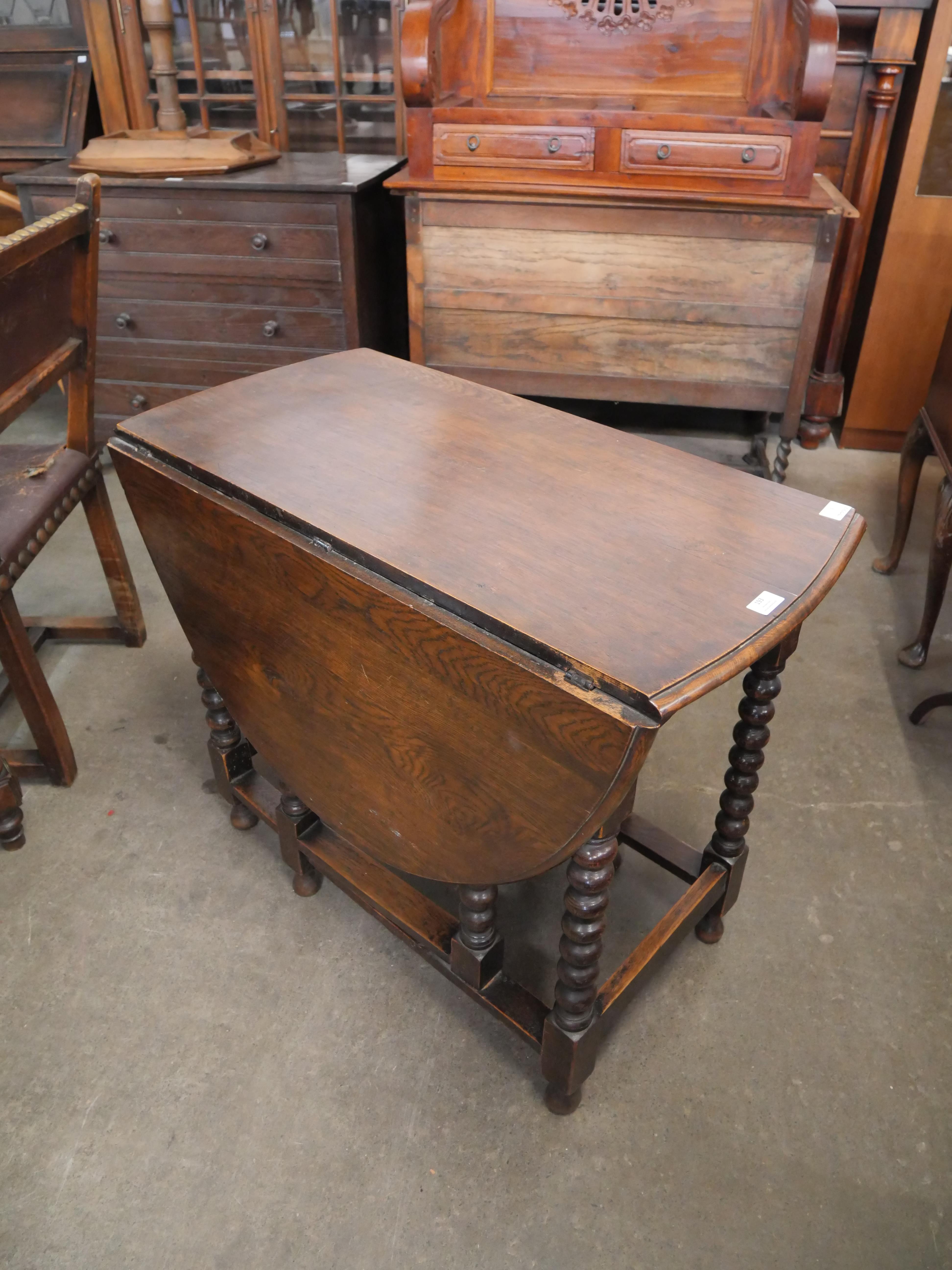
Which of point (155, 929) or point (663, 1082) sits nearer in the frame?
point (663, 1082)

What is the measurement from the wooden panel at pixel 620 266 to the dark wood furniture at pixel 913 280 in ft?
2.52

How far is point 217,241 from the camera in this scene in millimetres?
2543

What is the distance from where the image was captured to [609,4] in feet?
7.61

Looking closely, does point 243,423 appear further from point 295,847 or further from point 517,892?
point 517,892

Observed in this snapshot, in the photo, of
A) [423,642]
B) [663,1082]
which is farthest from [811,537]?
[663,1082]

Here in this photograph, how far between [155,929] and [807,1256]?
105cm

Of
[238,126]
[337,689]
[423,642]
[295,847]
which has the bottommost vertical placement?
[295,847]

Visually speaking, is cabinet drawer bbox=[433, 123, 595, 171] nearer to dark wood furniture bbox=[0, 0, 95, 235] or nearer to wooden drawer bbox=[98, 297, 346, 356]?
wooden drawer bbox=[98, 297, 346, 356]

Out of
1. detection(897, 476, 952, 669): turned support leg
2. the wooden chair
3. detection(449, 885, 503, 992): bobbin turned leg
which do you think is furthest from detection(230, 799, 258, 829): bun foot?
detection(897, 476, 952, 669): turned support leg

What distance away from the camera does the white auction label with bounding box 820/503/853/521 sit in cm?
116

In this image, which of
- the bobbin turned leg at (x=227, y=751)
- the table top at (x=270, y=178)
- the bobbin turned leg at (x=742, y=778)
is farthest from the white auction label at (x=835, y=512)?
the table top at (x=270, y=178)

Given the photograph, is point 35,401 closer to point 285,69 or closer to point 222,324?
point 222,324

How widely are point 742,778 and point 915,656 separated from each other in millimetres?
974

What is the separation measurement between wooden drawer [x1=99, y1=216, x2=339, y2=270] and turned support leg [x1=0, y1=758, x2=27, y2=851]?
5.21 feet
